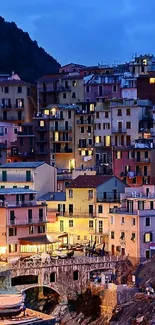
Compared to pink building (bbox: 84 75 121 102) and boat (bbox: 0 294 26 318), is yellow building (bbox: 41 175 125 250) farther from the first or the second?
boat (bbox: 0 294 26 318)

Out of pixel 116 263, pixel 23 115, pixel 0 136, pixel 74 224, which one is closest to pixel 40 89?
pixel 23 115

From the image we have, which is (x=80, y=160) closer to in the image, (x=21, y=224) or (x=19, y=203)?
(x=19, y=203)

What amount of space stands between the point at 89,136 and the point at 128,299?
21486mm

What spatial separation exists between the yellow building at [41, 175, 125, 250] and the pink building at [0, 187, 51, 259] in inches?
82.6

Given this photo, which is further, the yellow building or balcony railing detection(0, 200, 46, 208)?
the yellow building

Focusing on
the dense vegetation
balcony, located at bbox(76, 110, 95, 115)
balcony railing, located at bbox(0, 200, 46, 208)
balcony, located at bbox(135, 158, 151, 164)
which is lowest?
balcony railing, located at bbox(0, 200, 46, 208)

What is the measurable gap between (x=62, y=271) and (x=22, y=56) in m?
60.4

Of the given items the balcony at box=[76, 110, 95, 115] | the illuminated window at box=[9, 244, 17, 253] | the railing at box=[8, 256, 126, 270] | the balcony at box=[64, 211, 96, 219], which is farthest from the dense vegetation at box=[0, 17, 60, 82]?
the railing at box=[8, 256, 126, 270]

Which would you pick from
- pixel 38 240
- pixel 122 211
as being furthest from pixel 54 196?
pixel 122 211

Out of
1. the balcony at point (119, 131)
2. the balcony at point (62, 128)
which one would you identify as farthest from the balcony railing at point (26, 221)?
the balcony at point (62, 128)

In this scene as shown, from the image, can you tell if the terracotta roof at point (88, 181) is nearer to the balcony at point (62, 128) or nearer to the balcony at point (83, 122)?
the balcony at point (83, 122)

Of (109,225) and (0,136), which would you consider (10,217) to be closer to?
(109,225)

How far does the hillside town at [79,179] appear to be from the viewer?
46156 millimetres

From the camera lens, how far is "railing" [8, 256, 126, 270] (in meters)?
44.3
